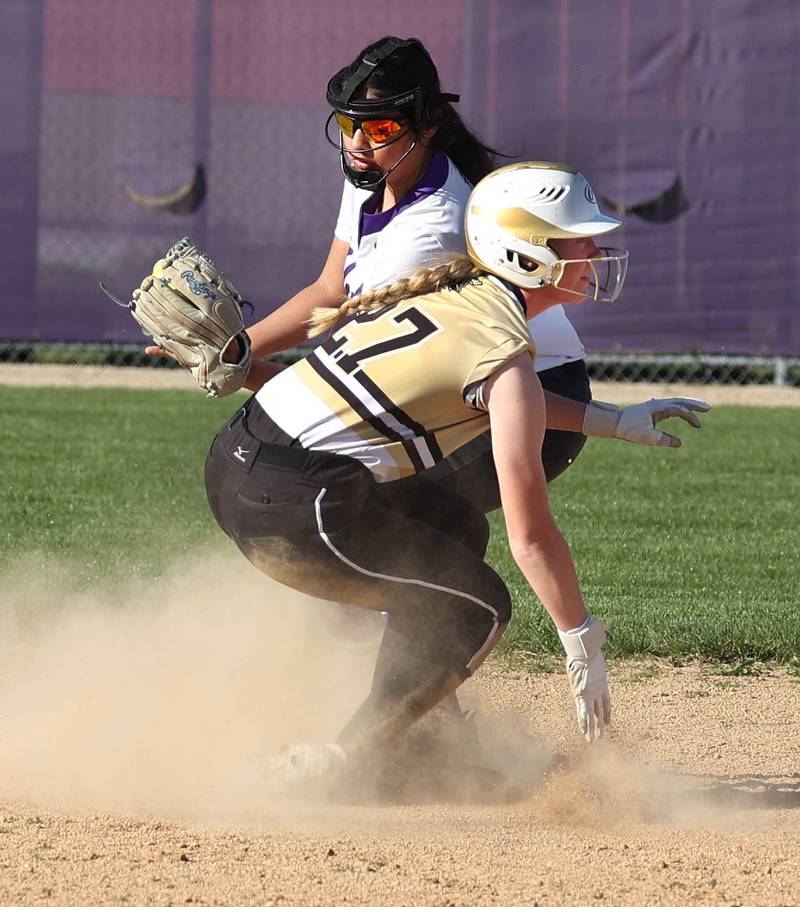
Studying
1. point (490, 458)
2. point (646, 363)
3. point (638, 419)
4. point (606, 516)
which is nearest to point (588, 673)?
point (638, 419)

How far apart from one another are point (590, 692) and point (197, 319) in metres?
1.29

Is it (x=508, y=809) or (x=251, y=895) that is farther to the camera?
(x=508, y=809)

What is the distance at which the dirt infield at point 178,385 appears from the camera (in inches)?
466

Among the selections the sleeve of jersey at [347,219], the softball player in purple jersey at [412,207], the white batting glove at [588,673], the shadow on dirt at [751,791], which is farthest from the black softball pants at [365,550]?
the sleeve of jersey at [347,219]

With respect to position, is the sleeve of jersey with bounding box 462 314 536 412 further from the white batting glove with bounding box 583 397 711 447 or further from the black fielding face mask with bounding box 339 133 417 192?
the black fielding face mask with bounding box 339 133 417 192

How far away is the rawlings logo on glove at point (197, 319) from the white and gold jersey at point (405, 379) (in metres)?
0.28

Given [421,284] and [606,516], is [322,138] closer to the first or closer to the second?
[606,516]

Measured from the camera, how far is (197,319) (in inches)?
149

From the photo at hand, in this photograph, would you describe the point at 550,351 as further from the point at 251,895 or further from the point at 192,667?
the point at 251,895

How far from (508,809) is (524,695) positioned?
105 centimetres

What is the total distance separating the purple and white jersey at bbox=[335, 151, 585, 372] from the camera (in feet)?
13.7

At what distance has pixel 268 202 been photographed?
→ 12086 millimetres

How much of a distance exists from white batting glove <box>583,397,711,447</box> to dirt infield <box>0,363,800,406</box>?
752cm

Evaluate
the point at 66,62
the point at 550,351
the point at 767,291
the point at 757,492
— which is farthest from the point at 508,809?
the point at 66,62
